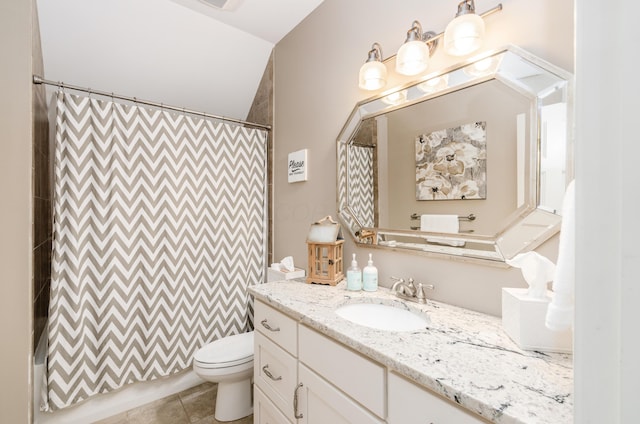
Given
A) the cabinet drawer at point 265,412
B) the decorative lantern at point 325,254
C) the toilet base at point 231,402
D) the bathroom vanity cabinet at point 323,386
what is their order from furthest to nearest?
the toilet base at point 231,402, the decorative lantern at point 325,254, the cabinet drawer at point 265,412, the bathroom vanity cabinet at point 323,386

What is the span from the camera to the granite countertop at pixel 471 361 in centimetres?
60

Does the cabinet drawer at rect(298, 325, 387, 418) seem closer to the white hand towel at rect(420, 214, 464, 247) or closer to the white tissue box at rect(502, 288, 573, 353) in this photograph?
the white tissue box at rect(502, 288, 573, 353)

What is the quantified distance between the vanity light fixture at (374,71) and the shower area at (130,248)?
121 cm

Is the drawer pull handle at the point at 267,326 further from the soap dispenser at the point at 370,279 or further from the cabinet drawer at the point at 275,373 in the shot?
the soap dispenser at the point at 370,279

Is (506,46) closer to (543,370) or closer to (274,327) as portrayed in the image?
(543,370)

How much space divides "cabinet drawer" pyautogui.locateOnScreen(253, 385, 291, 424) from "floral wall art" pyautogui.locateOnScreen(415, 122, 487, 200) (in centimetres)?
119

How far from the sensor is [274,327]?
133 centimetres

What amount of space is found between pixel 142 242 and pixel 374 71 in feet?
5.91

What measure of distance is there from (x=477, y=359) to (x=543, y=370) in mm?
148

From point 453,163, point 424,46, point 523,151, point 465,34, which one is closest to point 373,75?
point 424,46

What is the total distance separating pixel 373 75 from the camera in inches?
58.0

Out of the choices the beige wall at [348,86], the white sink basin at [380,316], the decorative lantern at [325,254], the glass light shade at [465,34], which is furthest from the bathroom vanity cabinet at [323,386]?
the glass light shade at [465,34]

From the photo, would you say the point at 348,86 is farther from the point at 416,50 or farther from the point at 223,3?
the point at 223,3

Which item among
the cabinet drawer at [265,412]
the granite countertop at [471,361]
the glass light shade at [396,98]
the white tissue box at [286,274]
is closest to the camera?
the granite countertop at [471,361]
